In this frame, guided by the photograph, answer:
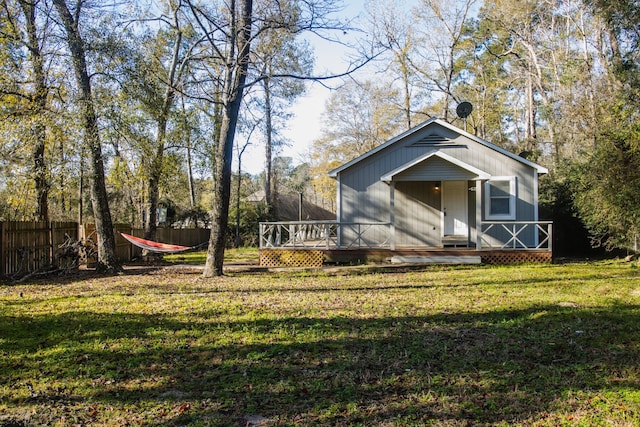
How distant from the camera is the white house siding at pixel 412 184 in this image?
49.0ft

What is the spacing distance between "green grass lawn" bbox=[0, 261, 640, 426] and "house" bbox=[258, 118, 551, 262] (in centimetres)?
632

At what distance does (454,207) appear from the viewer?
15.5 metres

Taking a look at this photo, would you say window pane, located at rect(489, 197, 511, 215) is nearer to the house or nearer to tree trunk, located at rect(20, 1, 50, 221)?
the house

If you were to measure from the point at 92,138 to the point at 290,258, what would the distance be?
6.20 m

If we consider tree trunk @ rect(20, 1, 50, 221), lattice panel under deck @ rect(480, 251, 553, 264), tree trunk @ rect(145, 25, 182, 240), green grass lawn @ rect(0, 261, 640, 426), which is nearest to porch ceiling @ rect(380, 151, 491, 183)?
lattice panel under deck @ rect(480, 251, 553, 264)

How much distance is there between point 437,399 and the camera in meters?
3.70

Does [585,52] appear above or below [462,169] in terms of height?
above

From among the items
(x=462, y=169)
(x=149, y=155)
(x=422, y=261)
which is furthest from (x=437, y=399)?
(x=149, y=155)

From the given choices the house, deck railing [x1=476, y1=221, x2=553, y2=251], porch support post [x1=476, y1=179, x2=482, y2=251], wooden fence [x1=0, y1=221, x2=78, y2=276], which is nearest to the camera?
wooden fence [x1=0, y1=221, x2=78, y2=276]

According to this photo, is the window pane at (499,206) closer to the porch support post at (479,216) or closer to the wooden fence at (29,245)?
the porch support post at (479,216)

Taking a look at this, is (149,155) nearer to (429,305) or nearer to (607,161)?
(429,305)

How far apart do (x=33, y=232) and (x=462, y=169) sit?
11.4 m

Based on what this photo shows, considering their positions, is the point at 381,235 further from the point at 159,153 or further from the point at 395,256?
the point at 159,153

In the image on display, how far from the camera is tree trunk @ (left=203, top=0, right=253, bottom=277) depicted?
1117 centimetres
